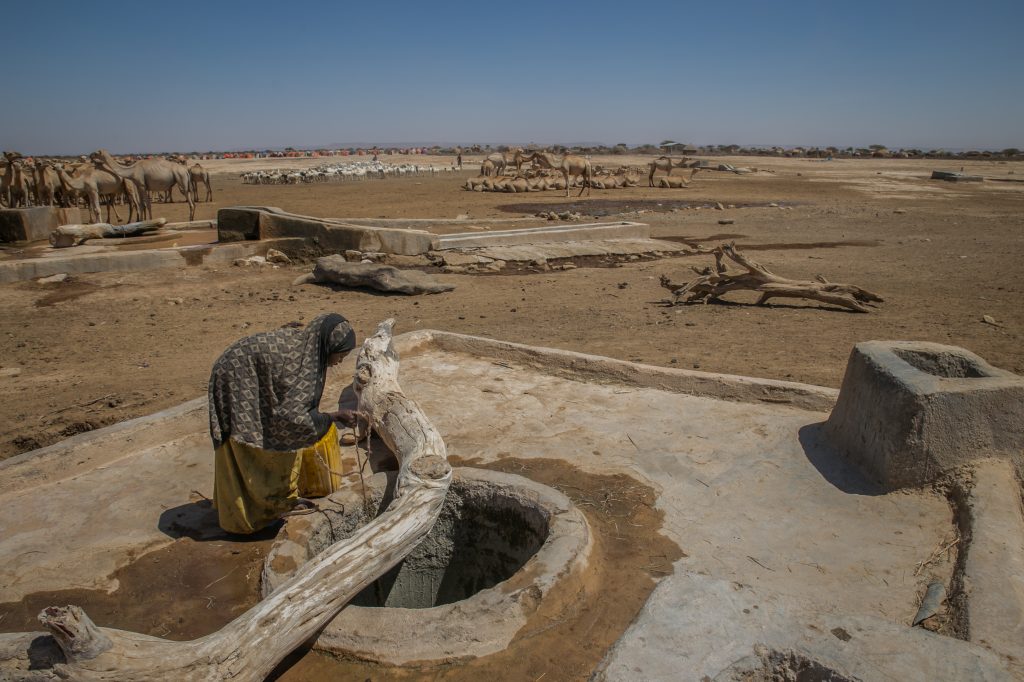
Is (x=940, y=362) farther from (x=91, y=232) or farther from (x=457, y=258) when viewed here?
(x=91, y=232)

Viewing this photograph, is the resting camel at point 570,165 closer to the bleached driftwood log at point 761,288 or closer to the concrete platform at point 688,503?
the bleached driftwood log at point 761,288

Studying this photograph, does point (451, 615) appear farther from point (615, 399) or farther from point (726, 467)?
point (615, 399)

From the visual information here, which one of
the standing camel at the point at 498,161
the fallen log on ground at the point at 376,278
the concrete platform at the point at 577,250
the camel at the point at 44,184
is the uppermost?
the standing camel at the point at 498,161

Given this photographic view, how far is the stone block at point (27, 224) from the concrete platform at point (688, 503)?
10.8 meters

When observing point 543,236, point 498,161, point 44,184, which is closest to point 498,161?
point 498,161

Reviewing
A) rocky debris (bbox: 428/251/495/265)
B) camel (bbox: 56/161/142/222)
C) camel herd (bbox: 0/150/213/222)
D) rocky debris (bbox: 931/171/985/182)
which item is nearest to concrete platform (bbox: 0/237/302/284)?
rocky debris (bbox: 428/251/495/265)

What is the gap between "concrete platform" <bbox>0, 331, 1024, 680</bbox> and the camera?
2.56 meters

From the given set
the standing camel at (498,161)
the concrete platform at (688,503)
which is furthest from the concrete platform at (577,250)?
the standing camel at (498,161)

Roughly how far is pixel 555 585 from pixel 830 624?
3.73 ft

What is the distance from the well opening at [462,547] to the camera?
157 inches

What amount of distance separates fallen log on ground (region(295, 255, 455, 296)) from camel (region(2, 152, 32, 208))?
10878 mm

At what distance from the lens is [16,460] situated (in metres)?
4.36

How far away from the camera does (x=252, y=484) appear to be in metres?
3.85

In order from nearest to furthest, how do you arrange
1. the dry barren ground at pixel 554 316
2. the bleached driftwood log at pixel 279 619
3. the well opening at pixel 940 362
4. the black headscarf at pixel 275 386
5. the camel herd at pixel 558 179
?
1. the bleached driftwood log at pixel 279 619
2. the black headscarf at pixel 275 386
3. the well opening at pixel 940 362
4. the dry barren ground at pixel 554 316
5. the camel herd at pixel 558 179
